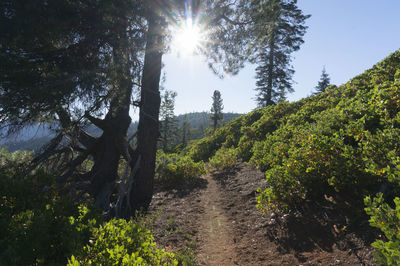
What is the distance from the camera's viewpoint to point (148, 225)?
494cm

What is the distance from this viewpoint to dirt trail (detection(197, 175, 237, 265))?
3.71 m

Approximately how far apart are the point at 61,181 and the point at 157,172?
4.02 metres

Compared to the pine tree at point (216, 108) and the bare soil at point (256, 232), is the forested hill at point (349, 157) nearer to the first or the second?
the bare soil at point (256, 232)

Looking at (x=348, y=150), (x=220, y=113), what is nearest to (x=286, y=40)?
(x=348, y=150)

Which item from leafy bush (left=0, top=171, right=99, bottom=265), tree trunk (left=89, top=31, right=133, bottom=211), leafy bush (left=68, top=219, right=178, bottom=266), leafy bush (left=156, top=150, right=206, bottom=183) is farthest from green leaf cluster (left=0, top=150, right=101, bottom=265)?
leafy bush (left=156, top=150, right=206, bottom=183)

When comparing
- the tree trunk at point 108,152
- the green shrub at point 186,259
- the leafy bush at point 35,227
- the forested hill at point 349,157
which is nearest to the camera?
the leafy bush at point 35,227

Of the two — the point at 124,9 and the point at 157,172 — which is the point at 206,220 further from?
the point at 124,9

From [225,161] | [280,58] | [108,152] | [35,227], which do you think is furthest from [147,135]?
[280,58]

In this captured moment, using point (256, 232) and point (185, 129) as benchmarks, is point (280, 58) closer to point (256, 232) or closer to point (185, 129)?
point (256, 232)

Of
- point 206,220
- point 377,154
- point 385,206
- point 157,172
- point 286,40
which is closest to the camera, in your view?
point 385,206

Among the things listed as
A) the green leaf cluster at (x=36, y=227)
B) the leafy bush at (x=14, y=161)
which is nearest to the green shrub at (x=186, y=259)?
the green leaf cluster at (x=36, y=227)

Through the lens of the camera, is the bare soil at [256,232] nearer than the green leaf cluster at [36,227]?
No

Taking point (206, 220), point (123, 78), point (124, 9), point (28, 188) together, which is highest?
point (124, 9)

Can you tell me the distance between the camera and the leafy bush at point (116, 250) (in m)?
1.83
